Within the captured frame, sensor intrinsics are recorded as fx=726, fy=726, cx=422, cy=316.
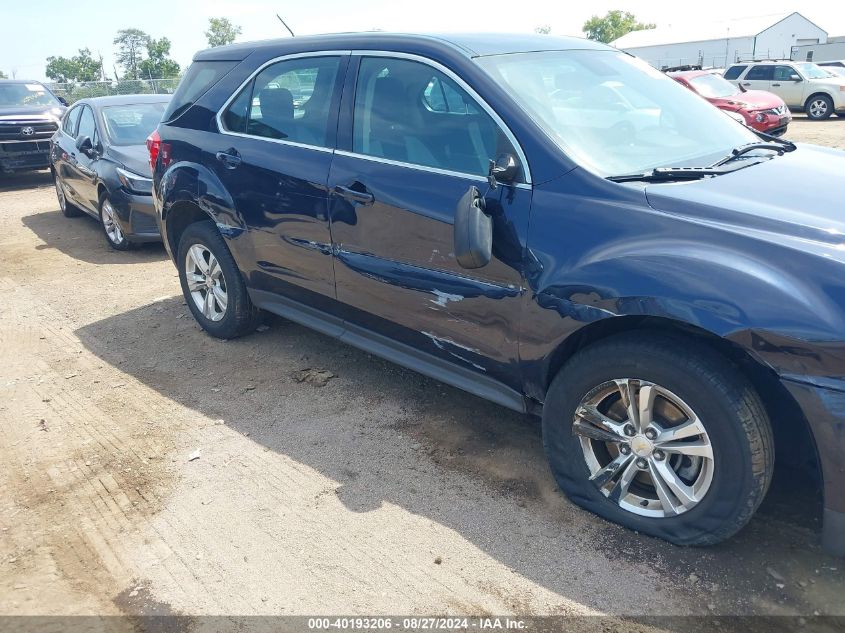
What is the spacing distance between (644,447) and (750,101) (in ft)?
50.9

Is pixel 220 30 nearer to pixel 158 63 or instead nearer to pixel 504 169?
pixel 158 63

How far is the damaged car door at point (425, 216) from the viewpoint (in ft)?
10.2

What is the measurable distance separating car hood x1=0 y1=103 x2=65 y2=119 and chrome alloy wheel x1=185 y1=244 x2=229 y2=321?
34.5 ft

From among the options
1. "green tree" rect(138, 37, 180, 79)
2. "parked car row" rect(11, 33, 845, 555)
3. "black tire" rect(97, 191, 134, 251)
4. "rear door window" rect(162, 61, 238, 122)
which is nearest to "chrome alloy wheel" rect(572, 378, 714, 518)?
"parked car row" rect(11, 33, 845, 555)

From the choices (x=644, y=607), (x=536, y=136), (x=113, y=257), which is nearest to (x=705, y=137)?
(x=536, y=136)

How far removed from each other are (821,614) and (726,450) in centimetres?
64

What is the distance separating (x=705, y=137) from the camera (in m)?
3.57

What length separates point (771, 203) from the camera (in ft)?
9.05

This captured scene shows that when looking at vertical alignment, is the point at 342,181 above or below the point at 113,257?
above

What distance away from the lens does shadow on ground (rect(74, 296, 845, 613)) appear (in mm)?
2797

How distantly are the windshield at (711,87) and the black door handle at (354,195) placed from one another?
14.1 meters

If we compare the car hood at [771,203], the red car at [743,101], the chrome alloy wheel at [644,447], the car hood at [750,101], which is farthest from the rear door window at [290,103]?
the car hood at [750,101]

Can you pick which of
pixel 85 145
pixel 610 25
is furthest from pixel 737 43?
pixel 85 145

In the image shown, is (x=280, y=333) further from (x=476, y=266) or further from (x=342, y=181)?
(x=476, y=266)
